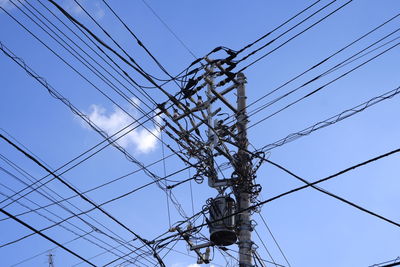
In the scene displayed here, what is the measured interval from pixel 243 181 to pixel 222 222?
1033 millimetres

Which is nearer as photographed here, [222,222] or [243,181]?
[222,222]

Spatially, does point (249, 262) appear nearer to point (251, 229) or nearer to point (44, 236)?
point (251, 229)

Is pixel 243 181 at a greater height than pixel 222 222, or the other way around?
pixel 243 181

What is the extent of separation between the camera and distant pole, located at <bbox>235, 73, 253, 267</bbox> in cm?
1084

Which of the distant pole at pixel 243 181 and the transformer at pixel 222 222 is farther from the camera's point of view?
the transformer at pixel 222 222

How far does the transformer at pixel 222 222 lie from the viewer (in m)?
11.2

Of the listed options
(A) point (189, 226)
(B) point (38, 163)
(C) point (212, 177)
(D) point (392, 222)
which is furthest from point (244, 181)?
(B) point (38, 163)

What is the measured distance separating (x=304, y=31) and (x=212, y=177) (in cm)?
401

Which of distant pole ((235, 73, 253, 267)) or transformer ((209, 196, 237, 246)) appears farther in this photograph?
transformer ((209, 196, 237, 246))

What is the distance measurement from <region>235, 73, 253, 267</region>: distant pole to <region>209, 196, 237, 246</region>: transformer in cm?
18

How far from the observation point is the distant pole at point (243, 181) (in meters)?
10.8

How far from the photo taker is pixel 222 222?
11.3m

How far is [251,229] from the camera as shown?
36.7 ft

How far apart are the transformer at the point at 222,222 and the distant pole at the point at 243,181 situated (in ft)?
0.61
